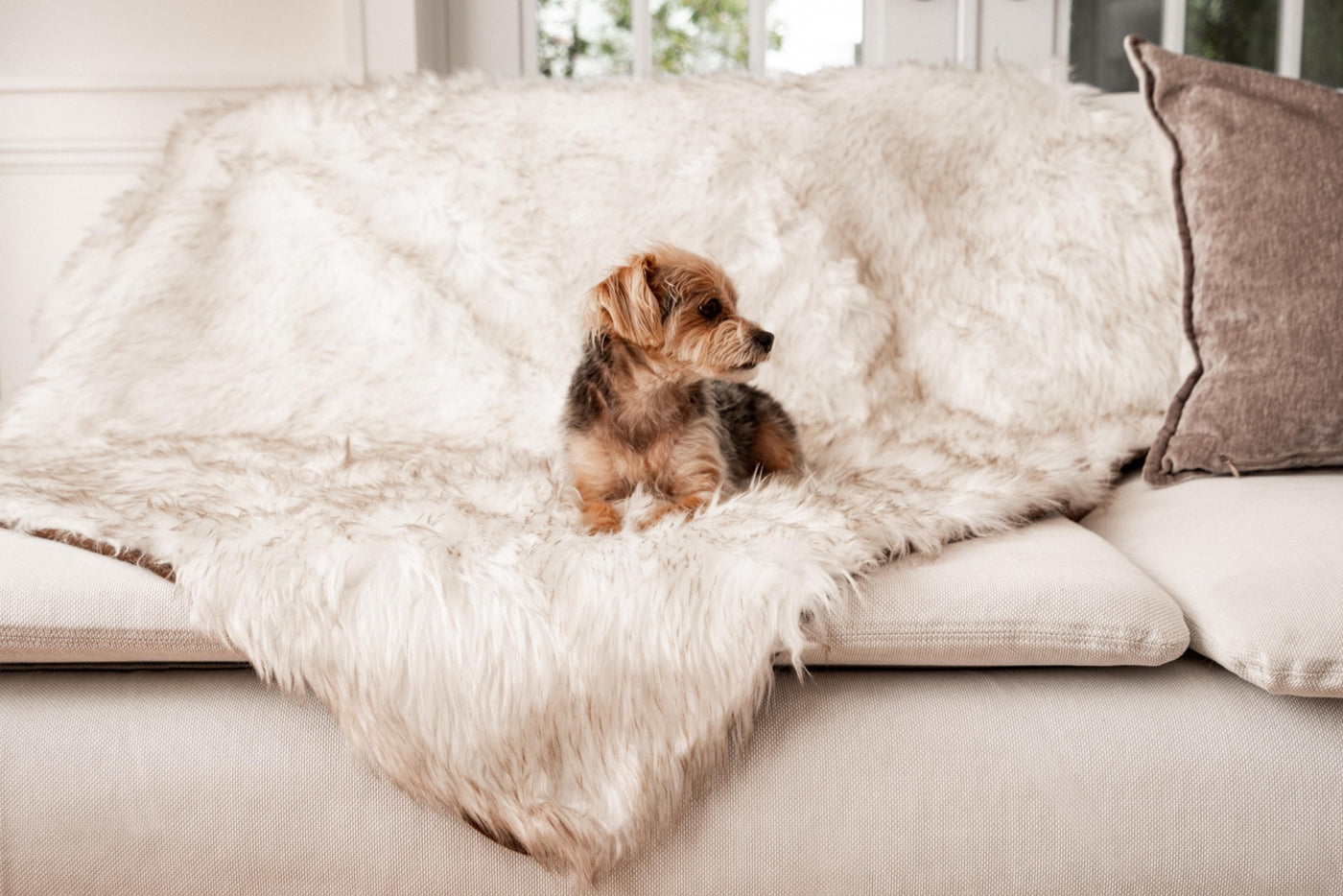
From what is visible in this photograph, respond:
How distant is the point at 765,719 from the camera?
1290 mm

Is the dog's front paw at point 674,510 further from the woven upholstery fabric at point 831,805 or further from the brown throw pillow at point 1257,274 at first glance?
the brown throw pillow at point 1257,274

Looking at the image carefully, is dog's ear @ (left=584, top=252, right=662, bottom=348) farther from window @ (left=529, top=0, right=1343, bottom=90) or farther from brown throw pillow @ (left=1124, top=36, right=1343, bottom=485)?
window @ (left=529, top=0, right=1343, bottom=90)

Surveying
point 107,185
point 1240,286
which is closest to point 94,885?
point 1240,286

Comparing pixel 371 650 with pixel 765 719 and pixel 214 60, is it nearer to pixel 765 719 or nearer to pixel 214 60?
pixel 765 719

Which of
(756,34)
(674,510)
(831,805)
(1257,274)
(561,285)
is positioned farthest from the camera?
(756,34)

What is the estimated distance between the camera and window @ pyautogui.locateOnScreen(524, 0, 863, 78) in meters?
Result: 3.03

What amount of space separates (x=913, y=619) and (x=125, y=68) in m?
2.74

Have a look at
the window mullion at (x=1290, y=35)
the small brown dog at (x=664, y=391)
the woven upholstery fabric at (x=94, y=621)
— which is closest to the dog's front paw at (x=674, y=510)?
the small brown dog at (x=664, y=391)

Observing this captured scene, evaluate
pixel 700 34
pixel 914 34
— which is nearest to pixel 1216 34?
pixel 914 34

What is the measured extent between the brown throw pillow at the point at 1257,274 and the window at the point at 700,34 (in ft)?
4.41

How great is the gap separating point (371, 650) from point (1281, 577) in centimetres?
115

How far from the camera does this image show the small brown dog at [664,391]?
5.60 feet

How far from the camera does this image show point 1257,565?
136 centimetres

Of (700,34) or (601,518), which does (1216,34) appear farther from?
(601,518)
